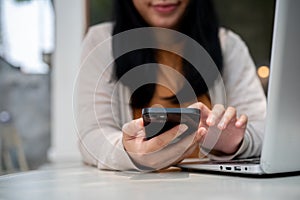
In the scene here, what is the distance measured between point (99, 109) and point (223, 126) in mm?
308

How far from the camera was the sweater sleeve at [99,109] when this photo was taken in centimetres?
63

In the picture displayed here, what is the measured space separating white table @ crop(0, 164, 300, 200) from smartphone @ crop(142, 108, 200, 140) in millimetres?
65

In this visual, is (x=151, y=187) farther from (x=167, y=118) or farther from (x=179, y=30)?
(x=179, y=30)

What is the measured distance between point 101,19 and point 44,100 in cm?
138

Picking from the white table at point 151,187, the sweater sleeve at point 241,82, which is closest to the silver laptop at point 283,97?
the white table at point 151,187

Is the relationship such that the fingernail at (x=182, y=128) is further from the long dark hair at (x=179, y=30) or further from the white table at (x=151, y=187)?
the long dark hair at (x=179, y=30)

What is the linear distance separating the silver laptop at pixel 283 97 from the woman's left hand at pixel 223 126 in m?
0.10

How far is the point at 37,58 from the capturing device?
122 inches

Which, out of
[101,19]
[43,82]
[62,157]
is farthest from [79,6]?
[43,82]

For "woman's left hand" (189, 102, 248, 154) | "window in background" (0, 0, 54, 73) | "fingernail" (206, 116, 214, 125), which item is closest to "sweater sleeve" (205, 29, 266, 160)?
"woman's left hand" (189, 102, 248, 154)

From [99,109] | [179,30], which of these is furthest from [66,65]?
[99,109]

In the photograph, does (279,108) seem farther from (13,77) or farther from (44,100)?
(13,77)

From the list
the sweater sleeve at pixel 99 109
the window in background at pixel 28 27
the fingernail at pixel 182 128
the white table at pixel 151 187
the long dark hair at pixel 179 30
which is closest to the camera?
the white table at pixel 151 187

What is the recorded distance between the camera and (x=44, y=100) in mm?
3168
